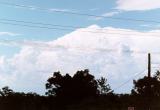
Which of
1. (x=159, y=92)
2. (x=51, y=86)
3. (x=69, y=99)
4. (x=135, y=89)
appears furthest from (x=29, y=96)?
(x=159, y=92)

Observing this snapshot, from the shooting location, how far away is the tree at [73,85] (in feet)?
345

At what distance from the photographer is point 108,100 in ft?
291

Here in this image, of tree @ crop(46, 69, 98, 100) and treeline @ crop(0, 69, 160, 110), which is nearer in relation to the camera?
treeline @ crop(0, 69, 160, 110)

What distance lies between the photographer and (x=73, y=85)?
4220 inches

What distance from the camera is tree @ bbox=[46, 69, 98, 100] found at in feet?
345

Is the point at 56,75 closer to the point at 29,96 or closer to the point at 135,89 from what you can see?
the point at 29,96

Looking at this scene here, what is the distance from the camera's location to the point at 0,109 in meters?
99.4

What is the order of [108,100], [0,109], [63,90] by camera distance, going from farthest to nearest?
1. [63,90]
2. [0,109]
3. [108,100]

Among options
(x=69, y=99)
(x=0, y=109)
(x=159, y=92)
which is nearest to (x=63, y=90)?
(x=69, y=99)

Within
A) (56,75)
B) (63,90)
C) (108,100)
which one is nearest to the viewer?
(108,100)

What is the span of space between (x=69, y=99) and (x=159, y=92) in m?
20.1

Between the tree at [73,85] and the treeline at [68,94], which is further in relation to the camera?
the tree at [73,85]

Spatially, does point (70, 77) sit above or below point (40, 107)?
above

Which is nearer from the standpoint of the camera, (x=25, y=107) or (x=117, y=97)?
(x=117, y=97)
